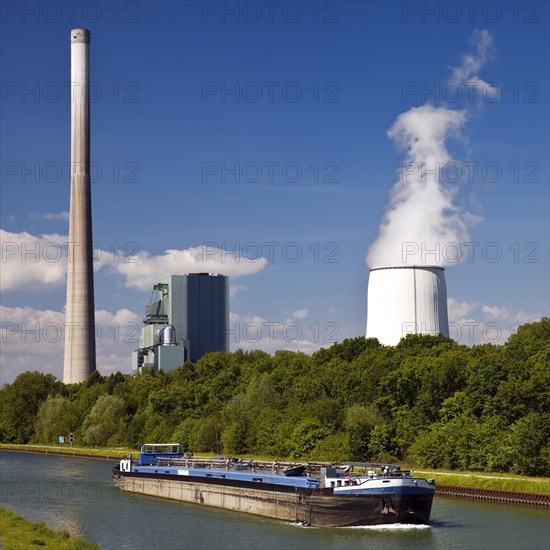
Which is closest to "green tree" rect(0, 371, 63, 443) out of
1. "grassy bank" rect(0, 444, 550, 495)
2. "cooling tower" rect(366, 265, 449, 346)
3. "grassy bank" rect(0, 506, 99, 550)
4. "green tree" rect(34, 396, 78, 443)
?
"green tree" rect(34, 396, 78, 443)

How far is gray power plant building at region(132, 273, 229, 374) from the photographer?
190625 millimetres

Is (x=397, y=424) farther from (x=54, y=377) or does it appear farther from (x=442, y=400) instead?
(x=54, y=377)

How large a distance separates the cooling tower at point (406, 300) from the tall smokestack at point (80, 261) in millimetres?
70568

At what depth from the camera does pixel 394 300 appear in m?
102

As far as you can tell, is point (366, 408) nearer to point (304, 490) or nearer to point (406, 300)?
point (406, 300)

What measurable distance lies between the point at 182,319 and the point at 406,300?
9615 centimetres

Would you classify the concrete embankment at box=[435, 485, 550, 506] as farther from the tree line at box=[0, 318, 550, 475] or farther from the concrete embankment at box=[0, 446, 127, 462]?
the concrete embankment at box=[0, 446, 127, 462]

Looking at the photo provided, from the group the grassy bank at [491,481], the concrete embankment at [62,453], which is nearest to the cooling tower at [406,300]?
the grassy bank at [491,481]

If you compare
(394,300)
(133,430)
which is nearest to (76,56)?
(133,430)

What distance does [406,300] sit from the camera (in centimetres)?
10162

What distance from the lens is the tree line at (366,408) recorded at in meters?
80.4

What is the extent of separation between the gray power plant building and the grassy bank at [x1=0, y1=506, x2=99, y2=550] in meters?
132

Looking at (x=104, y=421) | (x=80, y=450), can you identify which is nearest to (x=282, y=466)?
(x=80, y=450)

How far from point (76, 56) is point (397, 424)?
4297 inches
